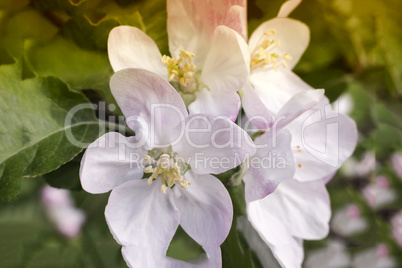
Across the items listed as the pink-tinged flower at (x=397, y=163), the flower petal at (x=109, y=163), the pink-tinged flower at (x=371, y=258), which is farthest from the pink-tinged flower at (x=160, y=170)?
the pink-tinged flower at (x=397, y=163)

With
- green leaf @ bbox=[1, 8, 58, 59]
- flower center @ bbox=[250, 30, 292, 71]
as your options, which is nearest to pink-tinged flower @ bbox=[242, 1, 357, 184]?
flower center @ bbox=[250, 30, 292, 71]

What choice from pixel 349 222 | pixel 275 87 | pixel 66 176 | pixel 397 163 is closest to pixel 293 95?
pixel 275 87

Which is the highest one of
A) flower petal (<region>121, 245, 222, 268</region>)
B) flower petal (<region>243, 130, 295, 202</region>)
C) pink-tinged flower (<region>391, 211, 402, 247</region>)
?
flower petal (<region>243, 130, 295, 202</region>)

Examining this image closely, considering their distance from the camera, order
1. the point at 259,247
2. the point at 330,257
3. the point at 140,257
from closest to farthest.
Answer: the point at 140,257, the point at 259,247, the point at 330,257

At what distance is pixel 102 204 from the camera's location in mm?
446

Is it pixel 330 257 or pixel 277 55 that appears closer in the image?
pixel 277 55

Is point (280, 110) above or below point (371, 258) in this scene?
above

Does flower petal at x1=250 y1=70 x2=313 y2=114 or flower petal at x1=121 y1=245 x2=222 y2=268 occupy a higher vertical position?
flower petal at x1=250 y1=70 x2=313 y2=114

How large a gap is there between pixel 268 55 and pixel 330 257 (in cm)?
33

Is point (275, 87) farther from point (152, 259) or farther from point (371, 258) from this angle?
point (371, 258)

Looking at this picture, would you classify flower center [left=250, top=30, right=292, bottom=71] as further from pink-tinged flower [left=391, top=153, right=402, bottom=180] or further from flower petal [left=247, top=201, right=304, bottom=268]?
pink-tinged flower [left=391, top=153, right=402, bottom=180]

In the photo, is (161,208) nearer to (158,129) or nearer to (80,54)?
(158,129)

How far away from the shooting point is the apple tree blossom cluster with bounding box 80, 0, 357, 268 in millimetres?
377

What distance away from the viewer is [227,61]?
0.42 meters
